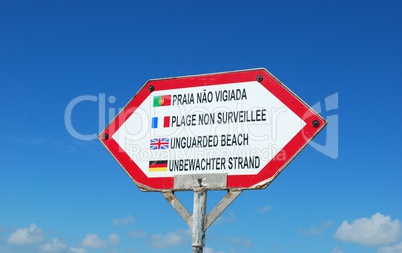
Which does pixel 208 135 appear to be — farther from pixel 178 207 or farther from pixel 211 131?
pixel 178 207

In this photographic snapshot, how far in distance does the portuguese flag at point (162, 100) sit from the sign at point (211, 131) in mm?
12

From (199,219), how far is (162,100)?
1474 millimetres

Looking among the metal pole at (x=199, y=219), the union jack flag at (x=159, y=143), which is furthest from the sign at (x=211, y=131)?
the metal pole at (x=199, y=219)

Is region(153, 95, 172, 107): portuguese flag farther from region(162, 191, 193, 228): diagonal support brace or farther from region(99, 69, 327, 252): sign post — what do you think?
region(162, 191, 193, 228): diagonal support brace

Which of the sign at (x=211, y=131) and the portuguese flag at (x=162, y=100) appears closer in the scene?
the sign at (x=211, y=131)

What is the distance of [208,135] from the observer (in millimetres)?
5184

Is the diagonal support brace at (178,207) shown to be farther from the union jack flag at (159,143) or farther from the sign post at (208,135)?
the union jack flag at (159,143)

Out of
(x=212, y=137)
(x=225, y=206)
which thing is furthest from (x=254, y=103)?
(x=225, y=206)

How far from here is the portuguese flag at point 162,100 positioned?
18.2 feet

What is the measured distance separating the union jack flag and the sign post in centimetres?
1

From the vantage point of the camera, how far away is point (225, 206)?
4816mm

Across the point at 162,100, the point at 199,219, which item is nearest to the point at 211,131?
the point at 162,100

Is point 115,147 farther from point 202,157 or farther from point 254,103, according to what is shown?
point 254,103

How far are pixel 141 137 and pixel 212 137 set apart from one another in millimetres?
889
